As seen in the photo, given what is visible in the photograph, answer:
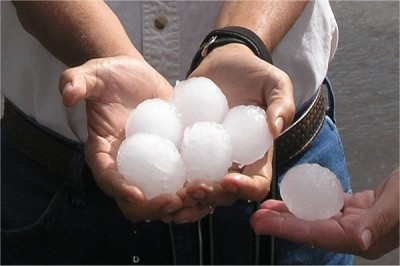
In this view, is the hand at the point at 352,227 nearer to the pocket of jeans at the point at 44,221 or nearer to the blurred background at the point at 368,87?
the pocket of jeans at the point at 44,221

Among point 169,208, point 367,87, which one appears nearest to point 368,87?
point 367,87

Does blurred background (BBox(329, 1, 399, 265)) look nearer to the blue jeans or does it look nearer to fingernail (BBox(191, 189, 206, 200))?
the blue jeans

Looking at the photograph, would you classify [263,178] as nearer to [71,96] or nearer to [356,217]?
[356,217]

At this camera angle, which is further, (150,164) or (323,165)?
(323,165)

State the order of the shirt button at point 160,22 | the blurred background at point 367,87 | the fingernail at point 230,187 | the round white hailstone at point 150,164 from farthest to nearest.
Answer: the blurred background at point 367,87, the shirt button at point 160,22, the round white hailstone at point 150,164, the fingernail at point 230,187

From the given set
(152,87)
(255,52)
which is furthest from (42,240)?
(255,52)

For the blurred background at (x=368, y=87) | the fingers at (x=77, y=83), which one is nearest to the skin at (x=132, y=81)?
the fingers at (x=77, y=83)

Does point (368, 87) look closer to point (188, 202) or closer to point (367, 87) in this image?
point (367, 87)
